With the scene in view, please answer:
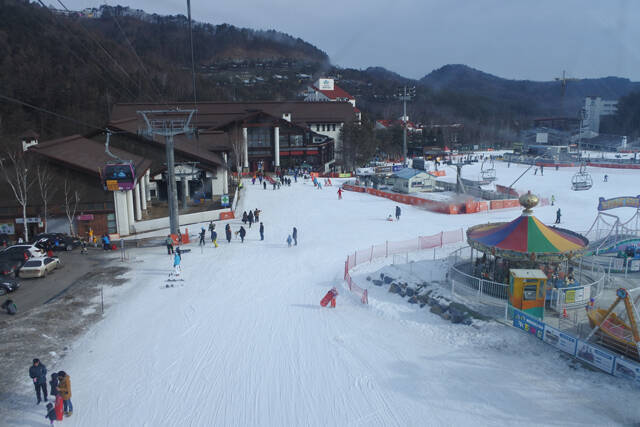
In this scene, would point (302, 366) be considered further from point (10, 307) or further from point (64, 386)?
point (10, 307)

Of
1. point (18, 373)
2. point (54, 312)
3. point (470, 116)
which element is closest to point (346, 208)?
point (54, 312)

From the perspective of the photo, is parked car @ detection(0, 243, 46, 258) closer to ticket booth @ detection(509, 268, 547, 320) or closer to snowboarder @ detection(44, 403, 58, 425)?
snowboarder @ detection(44, 403, 58, 425)

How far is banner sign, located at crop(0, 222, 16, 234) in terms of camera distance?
24.9m

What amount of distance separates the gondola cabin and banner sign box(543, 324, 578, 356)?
2151cm

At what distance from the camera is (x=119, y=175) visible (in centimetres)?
2511

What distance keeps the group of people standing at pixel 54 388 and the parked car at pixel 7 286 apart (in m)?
8.67

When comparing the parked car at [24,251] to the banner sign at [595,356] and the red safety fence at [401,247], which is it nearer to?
the red safety fence at [401,247]

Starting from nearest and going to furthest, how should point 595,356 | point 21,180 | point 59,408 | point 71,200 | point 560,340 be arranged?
point 59,408 → point 595,356 → point 560,340 → point 21,180 → point 71,200

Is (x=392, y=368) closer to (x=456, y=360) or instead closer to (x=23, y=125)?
(x=456, y=360)

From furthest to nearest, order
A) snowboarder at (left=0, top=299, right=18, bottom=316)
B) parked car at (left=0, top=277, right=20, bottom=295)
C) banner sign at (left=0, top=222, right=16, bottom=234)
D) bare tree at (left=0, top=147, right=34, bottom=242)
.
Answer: banner sign at (left=0, top=222, right=16, bottom=234), bare tree at (left=0, top=147, right=34, bottom=242), parked car at (left=0, top=277, right=20, bottom=295), snowboarder at (left=0, top=299, right=18, bottom=316)

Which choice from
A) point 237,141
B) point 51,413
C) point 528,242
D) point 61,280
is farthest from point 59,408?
point 237,141

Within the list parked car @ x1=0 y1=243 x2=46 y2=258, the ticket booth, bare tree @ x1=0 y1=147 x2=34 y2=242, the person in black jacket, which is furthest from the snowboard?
bare tree @ x1=0 y1=147 x2=34 y2=242

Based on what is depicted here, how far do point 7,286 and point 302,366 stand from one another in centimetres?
1264

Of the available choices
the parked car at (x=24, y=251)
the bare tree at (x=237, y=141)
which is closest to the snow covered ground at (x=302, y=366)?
the parked car at (x=24, y=251)
